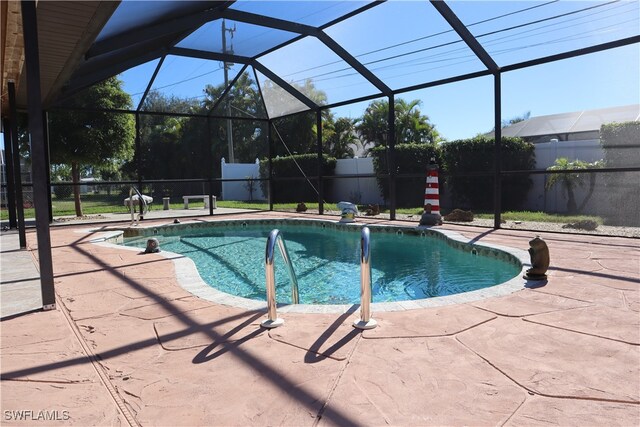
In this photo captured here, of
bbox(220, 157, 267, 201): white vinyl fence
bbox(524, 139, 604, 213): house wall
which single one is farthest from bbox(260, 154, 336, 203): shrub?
bbox(524, 139, 604, 213): house wall

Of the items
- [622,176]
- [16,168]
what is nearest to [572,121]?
[622,176]

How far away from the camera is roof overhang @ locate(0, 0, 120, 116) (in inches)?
146

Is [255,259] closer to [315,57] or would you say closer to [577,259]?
[577,259]

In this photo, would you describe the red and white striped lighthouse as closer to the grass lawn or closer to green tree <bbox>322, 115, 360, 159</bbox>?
the grass lawn

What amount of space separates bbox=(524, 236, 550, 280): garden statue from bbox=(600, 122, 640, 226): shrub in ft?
21.6

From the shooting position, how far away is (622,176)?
30.5 feet

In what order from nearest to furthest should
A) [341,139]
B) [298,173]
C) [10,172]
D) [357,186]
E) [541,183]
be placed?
[10,172] → [541,183] → [357,186] → [298,173] → [341,139]

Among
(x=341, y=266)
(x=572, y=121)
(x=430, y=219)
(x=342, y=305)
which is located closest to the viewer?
(x=342, y=305)

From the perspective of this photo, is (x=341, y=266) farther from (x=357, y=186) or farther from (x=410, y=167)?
(x=357, y=186)

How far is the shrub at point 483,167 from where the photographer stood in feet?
39.3

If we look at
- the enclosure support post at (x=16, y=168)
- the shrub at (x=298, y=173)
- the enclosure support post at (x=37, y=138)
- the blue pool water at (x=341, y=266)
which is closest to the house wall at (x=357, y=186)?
the shrub at (x=298, y=173)

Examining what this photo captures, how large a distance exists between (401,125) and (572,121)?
780cm

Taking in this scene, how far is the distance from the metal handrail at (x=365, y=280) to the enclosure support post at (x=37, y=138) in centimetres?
234

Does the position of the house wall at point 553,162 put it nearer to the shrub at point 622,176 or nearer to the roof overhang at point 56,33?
the shrub at point 622,176
